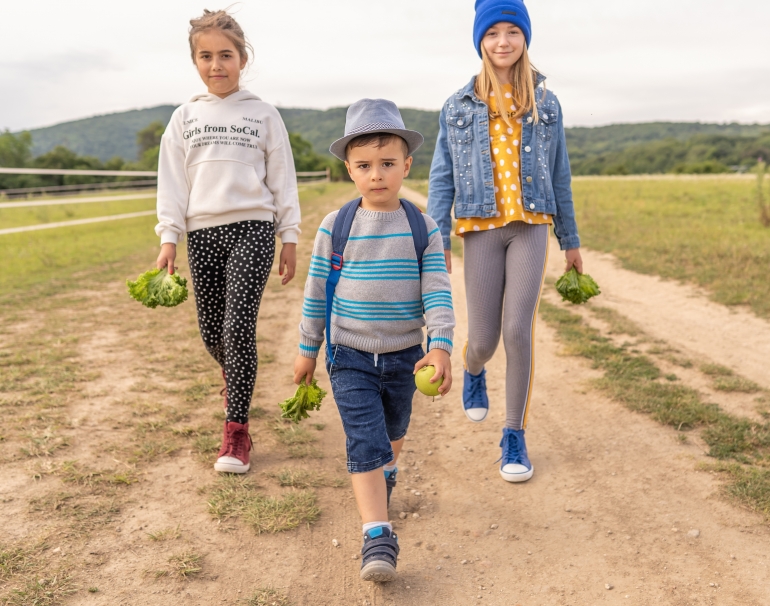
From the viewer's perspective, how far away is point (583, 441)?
3834mm

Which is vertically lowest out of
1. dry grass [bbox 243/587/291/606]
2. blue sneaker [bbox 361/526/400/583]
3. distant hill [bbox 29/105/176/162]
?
dry grass [bbox 243/587/291/606]

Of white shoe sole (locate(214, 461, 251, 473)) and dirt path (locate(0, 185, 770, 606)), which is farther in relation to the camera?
white shoe sole (locate(214, 461, 251, 473))

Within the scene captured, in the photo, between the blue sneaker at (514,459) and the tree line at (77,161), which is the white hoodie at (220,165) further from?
the tree line at (77,161)

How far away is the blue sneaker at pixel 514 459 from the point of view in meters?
3.39

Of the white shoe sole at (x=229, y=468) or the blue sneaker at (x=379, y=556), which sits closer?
the blue sneaker at (x=379, y=556)

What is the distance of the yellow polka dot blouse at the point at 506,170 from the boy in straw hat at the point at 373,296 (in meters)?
0.78

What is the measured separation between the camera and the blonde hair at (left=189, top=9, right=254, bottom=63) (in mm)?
3275

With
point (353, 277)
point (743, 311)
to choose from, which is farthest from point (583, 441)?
point (743, 311)

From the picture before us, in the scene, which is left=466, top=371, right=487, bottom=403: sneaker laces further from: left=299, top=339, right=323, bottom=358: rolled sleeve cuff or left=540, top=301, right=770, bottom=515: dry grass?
left=299, top=339, right=323, bottom=358: rolled sleeve cuff

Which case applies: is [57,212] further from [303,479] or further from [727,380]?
[727,380]

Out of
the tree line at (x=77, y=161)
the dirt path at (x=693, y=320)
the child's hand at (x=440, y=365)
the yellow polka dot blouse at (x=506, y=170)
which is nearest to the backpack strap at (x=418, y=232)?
the child's hand at (x=440, y=365)

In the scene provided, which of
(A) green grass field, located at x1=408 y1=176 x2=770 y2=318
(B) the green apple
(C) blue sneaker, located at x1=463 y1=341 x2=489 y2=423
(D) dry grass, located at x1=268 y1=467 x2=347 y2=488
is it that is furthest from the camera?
(A) green grass field, located at x1=408 y1=176 x2=770 y2=318

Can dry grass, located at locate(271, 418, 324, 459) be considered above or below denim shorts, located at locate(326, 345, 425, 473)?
below

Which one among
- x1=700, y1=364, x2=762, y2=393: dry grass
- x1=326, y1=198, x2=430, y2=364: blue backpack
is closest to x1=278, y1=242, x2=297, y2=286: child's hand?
x1=326, y1=198, x2=430, y2=364: blue backpack
